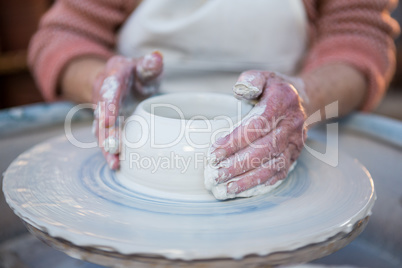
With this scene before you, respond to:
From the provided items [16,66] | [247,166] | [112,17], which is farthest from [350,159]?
[16,66]

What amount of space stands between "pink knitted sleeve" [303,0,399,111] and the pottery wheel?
574 mm

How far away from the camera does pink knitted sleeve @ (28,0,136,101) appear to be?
135cm

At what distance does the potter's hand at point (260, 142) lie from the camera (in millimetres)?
691

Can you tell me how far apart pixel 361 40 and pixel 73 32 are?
99 cm

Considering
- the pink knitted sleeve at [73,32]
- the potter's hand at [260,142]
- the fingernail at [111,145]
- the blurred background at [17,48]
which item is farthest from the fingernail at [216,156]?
the blurred background at [17,48]

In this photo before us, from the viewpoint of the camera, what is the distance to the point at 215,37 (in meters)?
1.30

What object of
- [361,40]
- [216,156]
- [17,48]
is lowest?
[17,48]

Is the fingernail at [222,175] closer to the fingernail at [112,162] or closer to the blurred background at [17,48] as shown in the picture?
the fingernail at [112,162]

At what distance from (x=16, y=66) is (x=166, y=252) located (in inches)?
106

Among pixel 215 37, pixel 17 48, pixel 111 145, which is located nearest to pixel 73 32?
pixel 215 37

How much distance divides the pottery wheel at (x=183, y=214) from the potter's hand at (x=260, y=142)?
0.13 ft

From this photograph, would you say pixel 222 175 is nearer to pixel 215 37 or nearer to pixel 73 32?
pixel 215 37

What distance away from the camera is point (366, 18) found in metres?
1.30

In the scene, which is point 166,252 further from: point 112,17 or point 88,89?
point 112,17
